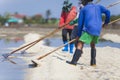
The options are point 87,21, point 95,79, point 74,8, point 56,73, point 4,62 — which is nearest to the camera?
point 95,79

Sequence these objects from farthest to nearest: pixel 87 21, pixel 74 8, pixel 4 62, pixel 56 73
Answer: pixel 74 8, pixel 4 62, pixel 87 21, pixel 56 73

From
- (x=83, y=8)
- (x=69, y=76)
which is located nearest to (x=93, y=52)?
(x=83, y=8)

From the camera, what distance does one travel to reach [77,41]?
11.4 metres

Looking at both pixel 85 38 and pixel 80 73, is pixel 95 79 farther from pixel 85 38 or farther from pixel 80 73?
pixel 85 38

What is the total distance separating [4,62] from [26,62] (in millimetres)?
650

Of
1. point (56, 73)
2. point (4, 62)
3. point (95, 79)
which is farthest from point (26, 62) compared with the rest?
point (95, 79)

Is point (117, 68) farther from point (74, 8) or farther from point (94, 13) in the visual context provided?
point (74, 8)

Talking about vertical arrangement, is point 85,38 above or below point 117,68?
above

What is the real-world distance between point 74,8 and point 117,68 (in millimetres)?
3982

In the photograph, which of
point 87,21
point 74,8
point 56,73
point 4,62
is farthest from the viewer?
point 74,8

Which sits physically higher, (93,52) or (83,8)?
(83,8)

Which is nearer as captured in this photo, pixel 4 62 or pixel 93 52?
pixel 93 52

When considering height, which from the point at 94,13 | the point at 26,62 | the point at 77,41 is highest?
the point at 94,13

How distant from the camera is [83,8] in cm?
1105
